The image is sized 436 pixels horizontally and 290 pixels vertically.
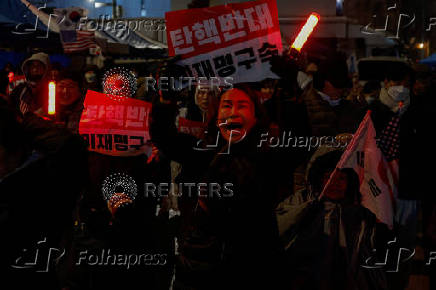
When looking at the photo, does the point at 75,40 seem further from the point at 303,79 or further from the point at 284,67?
the point at 284,67

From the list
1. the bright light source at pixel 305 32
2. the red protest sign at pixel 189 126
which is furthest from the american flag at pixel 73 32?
the bright light source at pixel 305 32

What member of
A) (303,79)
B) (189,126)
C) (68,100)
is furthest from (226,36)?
(303,79)

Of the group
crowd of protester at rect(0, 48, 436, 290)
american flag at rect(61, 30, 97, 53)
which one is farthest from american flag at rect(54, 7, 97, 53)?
crowd of protester at rect(0, 48, 436, 290)

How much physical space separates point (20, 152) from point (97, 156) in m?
1.68

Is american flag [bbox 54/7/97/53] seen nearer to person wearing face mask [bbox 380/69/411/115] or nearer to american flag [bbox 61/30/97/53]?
american flag [bbox 61/30/97/53]

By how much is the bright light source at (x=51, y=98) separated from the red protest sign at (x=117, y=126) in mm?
815

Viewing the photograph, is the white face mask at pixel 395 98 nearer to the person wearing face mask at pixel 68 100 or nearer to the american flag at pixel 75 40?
the person wearing face mask at pixel 68 100

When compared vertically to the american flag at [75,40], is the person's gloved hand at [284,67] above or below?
below

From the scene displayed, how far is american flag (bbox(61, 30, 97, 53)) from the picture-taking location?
13.2 metres

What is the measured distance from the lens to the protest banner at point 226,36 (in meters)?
5.31

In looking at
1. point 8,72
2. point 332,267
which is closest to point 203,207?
point 332,267

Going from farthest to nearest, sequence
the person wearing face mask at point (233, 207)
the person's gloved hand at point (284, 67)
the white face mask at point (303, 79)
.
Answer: the white face mask at point (303, 79)
the person's gloved hand at point (284, 67)
the person wearing face mask at point (233, 207)

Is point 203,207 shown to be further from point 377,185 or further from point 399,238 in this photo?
point 399,238

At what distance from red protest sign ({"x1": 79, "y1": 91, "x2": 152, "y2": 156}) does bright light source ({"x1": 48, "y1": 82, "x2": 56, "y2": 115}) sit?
0.81 m
